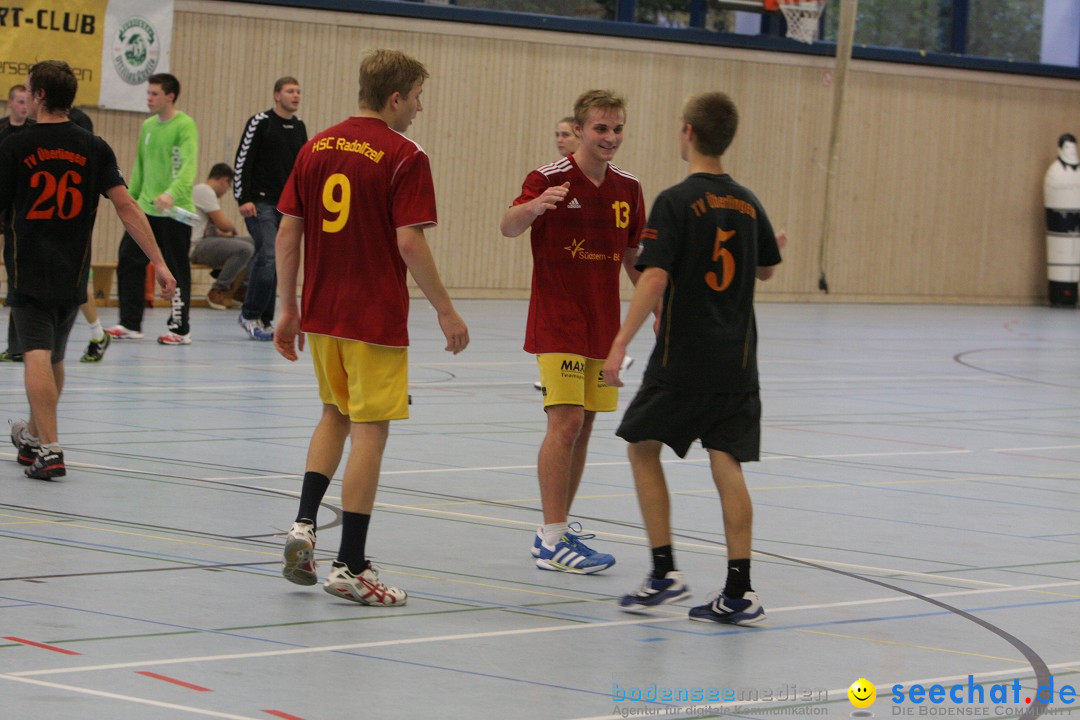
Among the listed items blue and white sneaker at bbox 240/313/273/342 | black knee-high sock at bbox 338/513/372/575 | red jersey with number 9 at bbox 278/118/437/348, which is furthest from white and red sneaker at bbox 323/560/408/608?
blue and white sneaker at bbox 240/313/273/342

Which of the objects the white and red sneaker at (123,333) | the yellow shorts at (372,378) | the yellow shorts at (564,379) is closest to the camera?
the yellow shorts at (372,378)

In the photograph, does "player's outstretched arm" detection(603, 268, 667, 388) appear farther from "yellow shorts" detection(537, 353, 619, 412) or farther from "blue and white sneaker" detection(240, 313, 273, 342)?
"blue and white sneaker" detection(240, 313, 273, 342)

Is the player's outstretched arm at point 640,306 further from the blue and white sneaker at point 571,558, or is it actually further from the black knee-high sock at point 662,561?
the blue and white sneaker at point 571,558

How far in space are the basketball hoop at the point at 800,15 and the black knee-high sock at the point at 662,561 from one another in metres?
18.9

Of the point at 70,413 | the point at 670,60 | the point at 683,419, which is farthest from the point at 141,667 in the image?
the point at 670,60

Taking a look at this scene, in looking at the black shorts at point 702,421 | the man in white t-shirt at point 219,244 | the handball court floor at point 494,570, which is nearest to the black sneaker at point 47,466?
the handball court floor at point 494,570

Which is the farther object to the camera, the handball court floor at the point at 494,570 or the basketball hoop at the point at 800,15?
the basketball hoop at the point at 800,15

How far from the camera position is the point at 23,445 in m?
7.09

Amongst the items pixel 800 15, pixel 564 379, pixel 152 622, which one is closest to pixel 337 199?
pixel 564 379

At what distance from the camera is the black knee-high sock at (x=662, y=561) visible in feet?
17.1

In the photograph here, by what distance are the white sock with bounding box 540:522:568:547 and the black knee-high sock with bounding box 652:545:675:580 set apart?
577mm

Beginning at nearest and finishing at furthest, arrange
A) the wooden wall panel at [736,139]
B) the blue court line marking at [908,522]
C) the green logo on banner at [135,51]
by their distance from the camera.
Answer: the blue court line marking at [908,522], the green logo on banner at [135,51], the wooden wall panel at [736,139]

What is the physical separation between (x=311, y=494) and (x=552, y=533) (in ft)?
3.21

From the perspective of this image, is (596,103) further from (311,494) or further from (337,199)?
(311,494)
